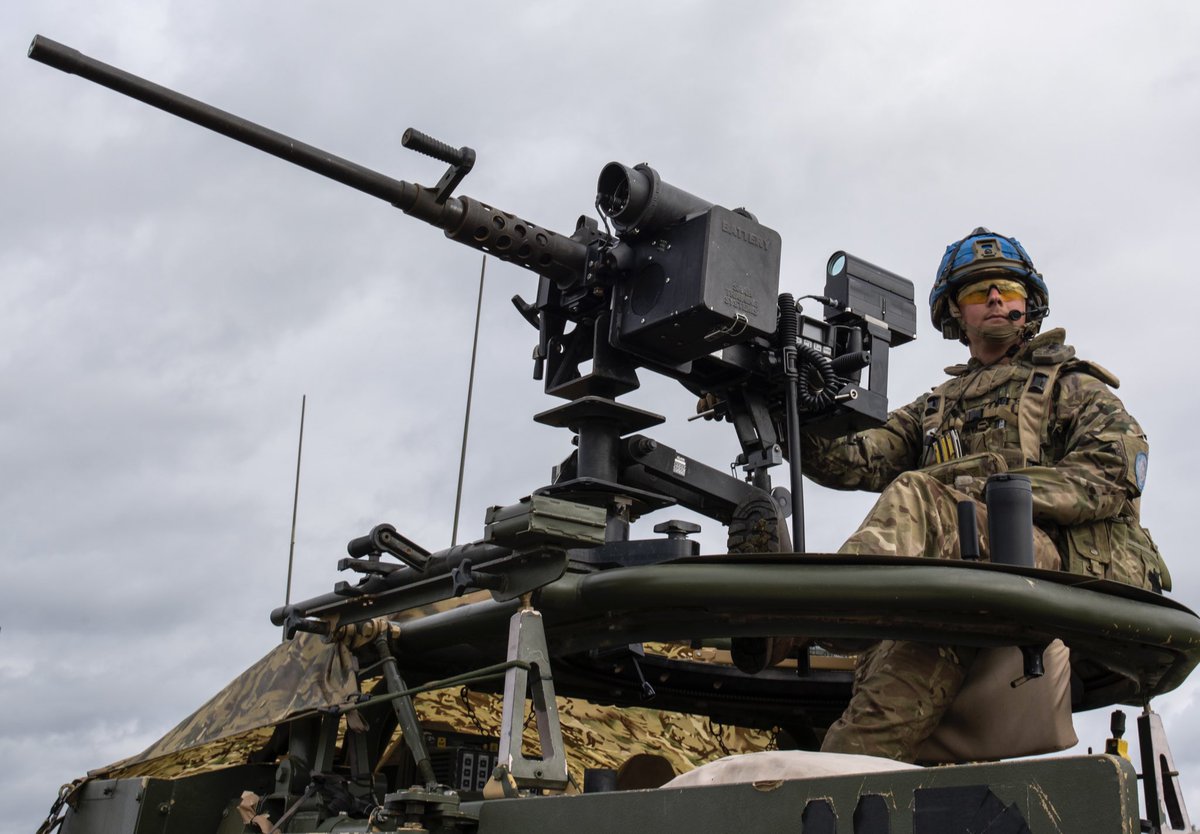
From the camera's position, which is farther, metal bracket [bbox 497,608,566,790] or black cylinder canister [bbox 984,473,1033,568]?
black cylinder canister [bbox 984,473,1033,568]

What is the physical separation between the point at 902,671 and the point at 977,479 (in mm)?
901

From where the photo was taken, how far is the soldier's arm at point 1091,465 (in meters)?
5.46

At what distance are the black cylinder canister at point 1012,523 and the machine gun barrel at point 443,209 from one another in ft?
7.09

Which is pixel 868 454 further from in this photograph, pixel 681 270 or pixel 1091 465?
pixel 681 270

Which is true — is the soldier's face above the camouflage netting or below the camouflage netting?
above

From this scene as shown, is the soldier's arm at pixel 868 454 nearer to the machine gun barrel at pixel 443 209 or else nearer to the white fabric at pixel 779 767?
the machine gun barrel at pixel 443 209

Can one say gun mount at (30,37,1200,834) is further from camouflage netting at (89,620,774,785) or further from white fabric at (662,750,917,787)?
white fabric at (662,750,917,787)

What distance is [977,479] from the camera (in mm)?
5625

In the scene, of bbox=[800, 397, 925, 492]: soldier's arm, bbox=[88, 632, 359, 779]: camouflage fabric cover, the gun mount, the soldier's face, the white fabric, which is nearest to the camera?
the white fabric

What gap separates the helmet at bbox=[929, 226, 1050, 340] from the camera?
6.48 m

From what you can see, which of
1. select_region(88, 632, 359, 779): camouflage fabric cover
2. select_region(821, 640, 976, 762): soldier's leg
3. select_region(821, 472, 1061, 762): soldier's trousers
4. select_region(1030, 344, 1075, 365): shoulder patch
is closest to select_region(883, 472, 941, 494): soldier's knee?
select_region(821, 472, 1061, 762): soldier's trousers

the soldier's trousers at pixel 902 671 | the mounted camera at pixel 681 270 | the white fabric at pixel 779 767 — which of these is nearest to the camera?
the white fabric at pixel 779 767

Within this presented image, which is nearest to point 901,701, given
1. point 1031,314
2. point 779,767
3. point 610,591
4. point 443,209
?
point 610,591

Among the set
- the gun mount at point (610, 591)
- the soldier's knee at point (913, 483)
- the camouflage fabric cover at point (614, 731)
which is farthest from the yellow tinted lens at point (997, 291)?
the camouflage fabric cover at point (614, 731)
